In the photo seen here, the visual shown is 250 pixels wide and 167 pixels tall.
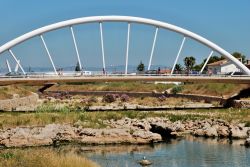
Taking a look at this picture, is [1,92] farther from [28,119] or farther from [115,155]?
[115,155]

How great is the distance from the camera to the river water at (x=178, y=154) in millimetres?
31312

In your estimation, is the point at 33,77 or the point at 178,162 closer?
the point at 178,162

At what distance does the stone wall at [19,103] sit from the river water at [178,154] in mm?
28885

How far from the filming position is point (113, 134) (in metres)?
39.3

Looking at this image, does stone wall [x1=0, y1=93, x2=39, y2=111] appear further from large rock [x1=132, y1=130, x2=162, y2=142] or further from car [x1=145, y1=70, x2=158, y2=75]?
large rock [x1=132, y1=130, x2=162, y2=142]

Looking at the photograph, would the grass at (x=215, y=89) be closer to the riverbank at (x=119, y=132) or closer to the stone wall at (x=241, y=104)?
the stone wall at (x=241, y=104)

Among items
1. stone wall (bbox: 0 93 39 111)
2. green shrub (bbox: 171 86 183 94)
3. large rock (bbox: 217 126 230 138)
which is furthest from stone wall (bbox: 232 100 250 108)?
green shrub (bbox: 171 86 183 94)

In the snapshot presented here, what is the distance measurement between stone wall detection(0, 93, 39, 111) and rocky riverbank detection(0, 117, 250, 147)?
23807 millimetres

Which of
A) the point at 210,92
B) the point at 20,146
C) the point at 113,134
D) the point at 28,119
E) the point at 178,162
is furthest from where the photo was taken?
the point at 210,92

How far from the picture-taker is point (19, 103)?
7238 centimetres

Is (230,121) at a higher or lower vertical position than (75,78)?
lower

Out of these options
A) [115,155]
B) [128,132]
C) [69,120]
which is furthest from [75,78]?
[115,155]

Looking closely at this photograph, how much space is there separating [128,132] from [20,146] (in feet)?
24.6

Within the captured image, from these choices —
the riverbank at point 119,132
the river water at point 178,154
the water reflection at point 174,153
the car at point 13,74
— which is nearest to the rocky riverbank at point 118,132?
the riverbank at point 119,132
